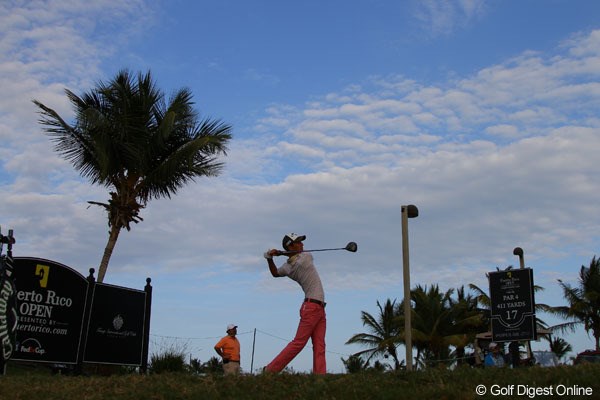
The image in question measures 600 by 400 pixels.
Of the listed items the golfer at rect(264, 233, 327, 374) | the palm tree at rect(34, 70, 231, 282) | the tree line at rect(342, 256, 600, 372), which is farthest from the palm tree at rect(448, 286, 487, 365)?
the golfer at rect(264, 233, 327, 374)

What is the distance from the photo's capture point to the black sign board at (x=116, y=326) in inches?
640

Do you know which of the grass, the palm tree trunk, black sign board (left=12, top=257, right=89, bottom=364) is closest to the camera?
the grass

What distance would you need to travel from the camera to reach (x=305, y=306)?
9852 mm

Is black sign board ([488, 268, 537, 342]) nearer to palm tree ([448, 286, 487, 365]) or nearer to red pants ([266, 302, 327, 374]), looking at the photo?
red pants ([266, 302, 327, 374])

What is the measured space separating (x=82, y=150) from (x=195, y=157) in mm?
3584

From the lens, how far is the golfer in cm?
962

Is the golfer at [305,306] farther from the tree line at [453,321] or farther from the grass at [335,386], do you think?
the tree line at [453,321]

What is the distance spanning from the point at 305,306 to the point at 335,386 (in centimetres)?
226

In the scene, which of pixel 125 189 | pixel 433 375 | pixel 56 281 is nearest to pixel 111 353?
pixel 56 281

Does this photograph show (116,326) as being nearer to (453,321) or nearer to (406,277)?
(406,277)

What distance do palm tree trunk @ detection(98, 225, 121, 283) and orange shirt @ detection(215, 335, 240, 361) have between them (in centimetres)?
825

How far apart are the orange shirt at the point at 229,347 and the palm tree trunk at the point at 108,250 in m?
8.25

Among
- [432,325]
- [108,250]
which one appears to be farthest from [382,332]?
[108,250]

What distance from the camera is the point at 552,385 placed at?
274 inches
